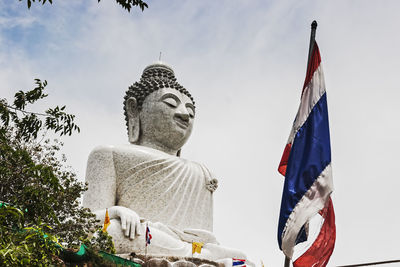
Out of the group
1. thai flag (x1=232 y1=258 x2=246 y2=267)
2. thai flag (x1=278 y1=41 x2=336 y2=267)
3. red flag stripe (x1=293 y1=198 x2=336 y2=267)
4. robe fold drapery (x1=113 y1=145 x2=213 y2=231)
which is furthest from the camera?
robe fold drapery (x1=113 y1=145 x2=213 y2=231)

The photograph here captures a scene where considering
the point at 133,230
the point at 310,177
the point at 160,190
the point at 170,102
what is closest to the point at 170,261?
the point at 133,230

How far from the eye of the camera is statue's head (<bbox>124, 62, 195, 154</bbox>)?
12.6 m

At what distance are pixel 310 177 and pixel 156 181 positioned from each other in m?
4.97

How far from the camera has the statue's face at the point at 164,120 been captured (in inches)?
493

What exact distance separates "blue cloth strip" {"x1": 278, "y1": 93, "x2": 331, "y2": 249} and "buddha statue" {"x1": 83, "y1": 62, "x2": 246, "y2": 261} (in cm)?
344

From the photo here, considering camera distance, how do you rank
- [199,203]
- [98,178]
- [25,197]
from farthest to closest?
[199,203]
[98,178]
[25,197]

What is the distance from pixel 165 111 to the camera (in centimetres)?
1256

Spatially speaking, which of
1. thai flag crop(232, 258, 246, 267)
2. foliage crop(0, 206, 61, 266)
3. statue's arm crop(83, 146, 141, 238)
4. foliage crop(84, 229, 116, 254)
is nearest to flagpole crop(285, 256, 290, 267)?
foliage crop(0, 206, 61, 266)

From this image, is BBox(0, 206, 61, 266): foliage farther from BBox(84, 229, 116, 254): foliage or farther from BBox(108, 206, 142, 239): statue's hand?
BBox(108, 206, 142, 239): statue's hand

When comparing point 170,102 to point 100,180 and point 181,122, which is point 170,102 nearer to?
point 181,122

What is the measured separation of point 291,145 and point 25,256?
12.0 ft

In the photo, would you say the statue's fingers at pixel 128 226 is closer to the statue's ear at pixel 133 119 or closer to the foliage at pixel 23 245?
the statue's ear at pixel 133 119

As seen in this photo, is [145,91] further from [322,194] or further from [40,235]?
[40,235]

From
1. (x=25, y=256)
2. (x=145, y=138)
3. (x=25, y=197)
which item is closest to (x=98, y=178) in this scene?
(x=145, y=138)
